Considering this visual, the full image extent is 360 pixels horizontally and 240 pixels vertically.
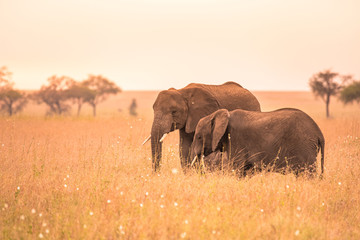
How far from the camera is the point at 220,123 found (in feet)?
29.3

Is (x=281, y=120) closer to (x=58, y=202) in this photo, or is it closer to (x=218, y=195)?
(x=218, y=195)

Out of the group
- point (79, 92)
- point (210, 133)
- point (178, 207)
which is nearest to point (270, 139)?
point (210, 133)

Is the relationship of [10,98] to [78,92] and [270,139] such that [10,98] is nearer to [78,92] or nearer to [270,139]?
[78,92]

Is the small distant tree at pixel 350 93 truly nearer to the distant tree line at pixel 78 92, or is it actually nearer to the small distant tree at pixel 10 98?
the distant tree line at pixel 78 92

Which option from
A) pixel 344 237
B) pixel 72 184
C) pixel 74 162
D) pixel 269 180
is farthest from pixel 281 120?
pixel 74 162

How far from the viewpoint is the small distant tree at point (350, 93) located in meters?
45.6

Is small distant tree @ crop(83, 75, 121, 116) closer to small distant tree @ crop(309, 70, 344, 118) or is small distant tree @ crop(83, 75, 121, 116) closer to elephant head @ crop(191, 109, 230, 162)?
small distant tree @ crop(309, 70, 344, 118)

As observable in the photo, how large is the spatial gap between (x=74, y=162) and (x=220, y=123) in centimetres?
543

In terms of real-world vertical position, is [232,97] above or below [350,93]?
above

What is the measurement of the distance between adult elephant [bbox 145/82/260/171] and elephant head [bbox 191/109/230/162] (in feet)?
3.13

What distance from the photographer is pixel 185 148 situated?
1098 cm

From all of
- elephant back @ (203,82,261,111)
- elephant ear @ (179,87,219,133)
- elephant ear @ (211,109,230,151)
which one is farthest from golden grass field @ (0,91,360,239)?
elephant back @ (203,82,261,111)

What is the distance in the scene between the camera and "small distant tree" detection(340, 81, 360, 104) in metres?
45.6

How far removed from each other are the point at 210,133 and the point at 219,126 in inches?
18.6
